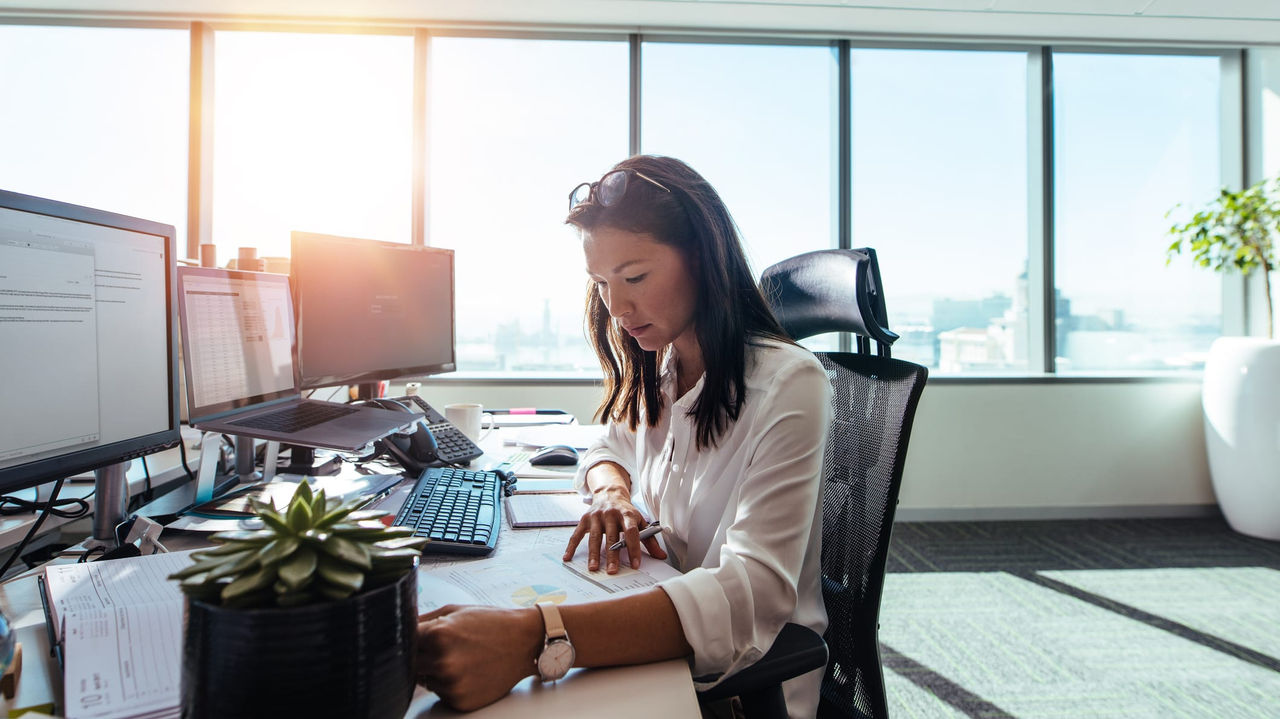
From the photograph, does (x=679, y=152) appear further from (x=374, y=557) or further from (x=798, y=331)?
(x=374, y=557)

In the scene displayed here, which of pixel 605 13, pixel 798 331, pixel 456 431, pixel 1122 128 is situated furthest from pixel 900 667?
pixel 1122 128

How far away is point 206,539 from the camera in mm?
902

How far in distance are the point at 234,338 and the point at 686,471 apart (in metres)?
0.82

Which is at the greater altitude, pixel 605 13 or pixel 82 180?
pixel 605 13

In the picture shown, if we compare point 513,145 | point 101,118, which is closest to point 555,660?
→ point 513,145

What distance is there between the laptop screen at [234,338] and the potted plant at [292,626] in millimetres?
734

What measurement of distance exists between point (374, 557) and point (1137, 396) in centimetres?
391

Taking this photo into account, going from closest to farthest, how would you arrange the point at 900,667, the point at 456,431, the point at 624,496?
the point at 624,496 → the point at 456,431 → the point at 900,667

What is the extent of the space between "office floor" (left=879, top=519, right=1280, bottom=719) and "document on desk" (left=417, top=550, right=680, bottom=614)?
1.28 m

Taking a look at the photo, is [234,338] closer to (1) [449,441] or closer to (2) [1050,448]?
(1) [449,441]

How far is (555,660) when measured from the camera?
1.93 ft

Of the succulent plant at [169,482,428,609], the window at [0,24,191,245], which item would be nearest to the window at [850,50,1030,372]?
the succulent plant at [169,482,428,609]

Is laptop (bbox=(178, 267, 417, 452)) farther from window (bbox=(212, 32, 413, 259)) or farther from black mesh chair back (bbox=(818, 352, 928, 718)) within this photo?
window (bbox=(212, 32, 413, 259))

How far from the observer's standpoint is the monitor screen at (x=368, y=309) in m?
1.43
